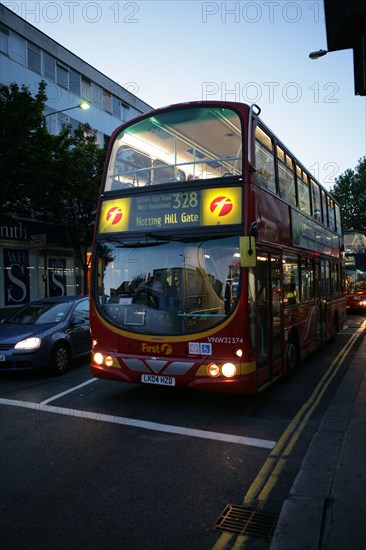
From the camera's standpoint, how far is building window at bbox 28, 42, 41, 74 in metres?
23.1

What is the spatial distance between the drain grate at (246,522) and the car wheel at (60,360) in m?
5.84

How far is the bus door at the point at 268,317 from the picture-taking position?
21.3ft

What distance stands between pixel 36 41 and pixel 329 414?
24.2 meters

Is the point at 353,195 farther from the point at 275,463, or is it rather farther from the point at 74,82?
the point at 275,463

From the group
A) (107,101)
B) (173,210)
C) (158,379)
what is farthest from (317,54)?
(107,101)

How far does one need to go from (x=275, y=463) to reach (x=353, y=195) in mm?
57657

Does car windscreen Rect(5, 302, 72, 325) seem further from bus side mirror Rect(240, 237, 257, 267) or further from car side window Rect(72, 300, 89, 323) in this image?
bus side mirror Rect(240, 237, 257, 267)

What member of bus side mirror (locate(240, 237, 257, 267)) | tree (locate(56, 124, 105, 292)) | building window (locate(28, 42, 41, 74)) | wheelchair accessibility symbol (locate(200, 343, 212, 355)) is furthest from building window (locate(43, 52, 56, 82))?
wheelchair accessibility symbol (locate(200, 343, 212, 355))

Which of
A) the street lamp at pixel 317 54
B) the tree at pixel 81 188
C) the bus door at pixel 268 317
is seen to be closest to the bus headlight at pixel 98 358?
the bus door at pixel 268 317

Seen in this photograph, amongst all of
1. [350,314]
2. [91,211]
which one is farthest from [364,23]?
[350,314]

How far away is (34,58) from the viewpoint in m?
23.5

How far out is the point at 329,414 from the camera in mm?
6023

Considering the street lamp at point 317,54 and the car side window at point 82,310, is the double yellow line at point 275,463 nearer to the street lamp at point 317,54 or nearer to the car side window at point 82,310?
the car side window at point 82,310

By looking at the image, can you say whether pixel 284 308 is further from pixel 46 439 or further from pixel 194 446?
pixel 46 439
